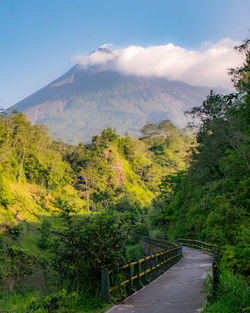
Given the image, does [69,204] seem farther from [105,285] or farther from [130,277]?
[105,285]

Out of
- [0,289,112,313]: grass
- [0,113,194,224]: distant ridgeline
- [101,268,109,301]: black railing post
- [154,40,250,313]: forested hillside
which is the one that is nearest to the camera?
[0,289,112,313]: grass

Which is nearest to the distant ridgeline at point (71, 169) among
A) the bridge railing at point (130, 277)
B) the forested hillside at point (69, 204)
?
the forested hillside at point (69, 204)

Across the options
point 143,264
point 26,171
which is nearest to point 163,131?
point 26,171

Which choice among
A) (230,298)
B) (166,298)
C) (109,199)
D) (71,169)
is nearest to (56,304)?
(166,298)

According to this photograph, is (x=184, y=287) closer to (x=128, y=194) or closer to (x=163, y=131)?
(x=128, y=194)

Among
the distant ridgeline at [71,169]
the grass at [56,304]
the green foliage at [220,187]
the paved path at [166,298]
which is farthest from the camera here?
the distant ridgeline at [71,169]

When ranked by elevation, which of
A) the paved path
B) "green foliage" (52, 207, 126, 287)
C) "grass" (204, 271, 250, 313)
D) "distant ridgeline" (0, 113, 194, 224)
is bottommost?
the paved path

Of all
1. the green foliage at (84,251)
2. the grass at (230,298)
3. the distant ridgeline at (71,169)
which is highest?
the distant ridgeline at (71,169)

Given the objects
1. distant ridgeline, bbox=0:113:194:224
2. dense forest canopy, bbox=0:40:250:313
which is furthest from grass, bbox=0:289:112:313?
distant ridgeline, bbox=0:113:194:224

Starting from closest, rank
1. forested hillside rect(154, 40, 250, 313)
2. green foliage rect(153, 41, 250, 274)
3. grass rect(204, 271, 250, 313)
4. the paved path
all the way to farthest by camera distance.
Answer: grass rect(204, 271, 250, 313) → the paved path → forested hillside rect(154, 40, 250, 313) → green foliage rect(153, 41, 250, 274)

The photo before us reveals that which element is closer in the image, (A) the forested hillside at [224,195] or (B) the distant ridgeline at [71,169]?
(A) the forested hillside at [224,195]

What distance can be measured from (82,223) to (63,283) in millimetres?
1527

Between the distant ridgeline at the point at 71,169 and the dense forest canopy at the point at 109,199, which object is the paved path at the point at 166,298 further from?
the distant ridgeline at the point at 71,169

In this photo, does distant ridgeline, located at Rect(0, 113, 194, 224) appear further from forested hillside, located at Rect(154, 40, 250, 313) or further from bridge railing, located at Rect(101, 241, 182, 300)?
bridge railing, located at Rect(101, 241, 182, 300)
